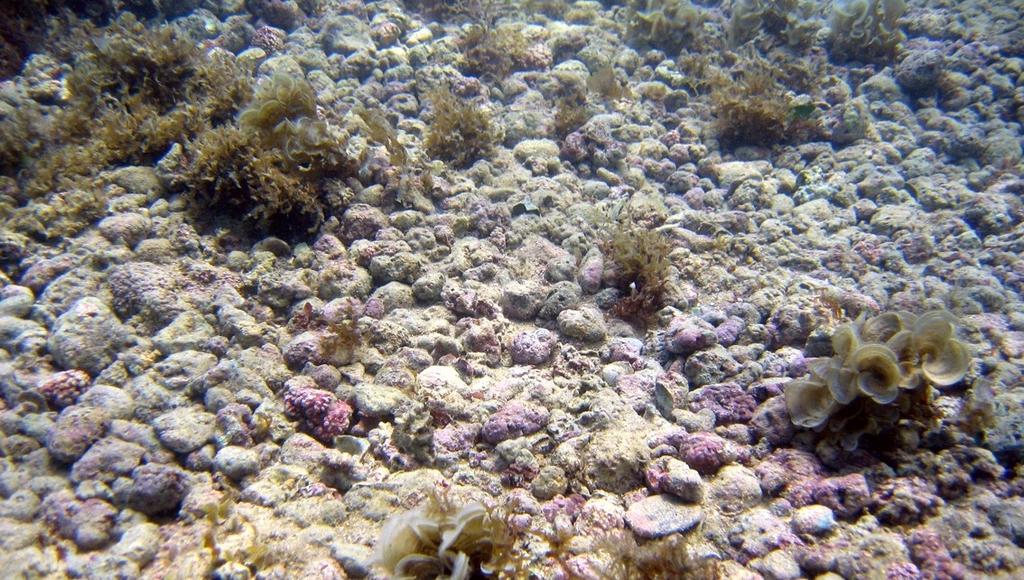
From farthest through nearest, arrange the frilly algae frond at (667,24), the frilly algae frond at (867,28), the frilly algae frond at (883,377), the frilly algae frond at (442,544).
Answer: the frilly algae frond at (667,24) → the frilly algae frond at (867,28) → the frilly algae frond at (883,377) → the frilly algae frond at (442,544)

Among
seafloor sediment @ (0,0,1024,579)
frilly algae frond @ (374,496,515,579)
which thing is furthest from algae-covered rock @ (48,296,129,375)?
frilly algae frond @ (374,496,515,579)

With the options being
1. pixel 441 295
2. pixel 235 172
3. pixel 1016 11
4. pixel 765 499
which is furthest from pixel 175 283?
pixel 1016 11

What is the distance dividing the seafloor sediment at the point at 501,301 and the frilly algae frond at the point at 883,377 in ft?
0.07

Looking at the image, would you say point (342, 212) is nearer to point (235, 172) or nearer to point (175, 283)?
point (235, 172)

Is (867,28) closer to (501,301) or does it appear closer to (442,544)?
(501,301)

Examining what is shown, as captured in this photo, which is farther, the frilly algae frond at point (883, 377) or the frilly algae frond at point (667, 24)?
the frilly algae frond at point (667, 24)

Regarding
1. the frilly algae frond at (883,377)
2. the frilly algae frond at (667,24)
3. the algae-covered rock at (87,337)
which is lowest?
the frilly algae frond at (883,377)

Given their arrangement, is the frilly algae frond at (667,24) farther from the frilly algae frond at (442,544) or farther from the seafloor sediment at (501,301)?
the frilly algae frond at (442,544)

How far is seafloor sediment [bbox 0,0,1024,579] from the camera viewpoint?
10.3ft

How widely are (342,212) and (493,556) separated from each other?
4135mm

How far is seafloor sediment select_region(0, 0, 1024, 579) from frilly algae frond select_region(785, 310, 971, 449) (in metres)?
0.02

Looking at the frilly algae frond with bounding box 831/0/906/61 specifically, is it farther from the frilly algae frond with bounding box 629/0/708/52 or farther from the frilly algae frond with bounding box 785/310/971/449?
the frilly algae frond with bounding box 785/310/971/449

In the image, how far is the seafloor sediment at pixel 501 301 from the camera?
3.15 metres

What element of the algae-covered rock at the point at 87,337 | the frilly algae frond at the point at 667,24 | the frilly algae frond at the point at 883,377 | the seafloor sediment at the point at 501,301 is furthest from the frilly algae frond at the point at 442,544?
the frilly algae frond at the point at 667,24
